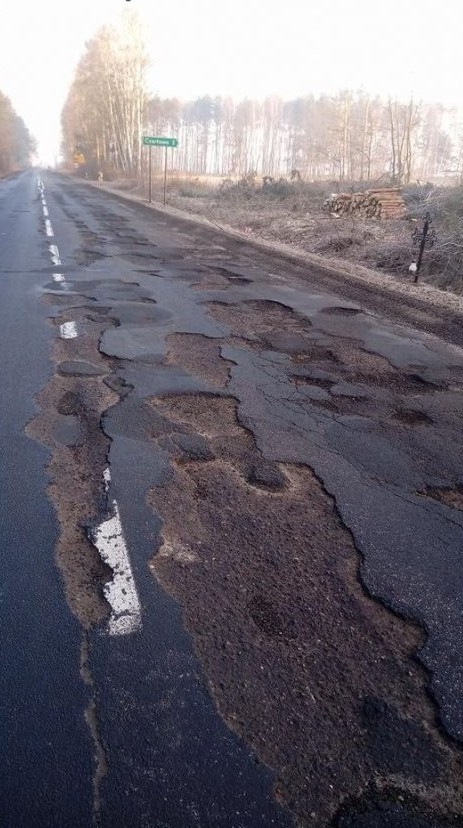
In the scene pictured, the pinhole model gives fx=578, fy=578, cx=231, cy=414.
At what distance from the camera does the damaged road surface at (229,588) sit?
1.73 metres

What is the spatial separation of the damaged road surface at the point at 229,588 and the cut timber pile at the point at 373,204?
13.9 m

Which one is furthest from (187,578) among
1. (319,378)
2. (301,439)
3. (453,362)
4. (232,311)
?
(232,311)

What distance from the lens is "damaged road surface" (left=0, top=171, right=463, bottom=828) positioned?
173 centimetres

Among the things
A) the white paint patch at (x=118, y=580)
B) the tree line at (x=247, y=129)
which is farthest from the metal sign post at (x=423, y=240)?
the white paint patch at (x=118, y=580)

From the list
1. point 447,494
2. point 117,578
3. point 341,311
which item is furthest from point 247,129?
point 117,578

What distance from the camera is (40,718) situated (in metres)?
1.88

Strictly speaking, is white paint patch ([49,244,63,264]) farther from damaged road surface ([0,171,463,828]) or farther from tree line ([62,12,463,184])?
tree line ([62,12,463,184])

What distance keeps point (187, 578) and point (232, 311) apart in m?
5.40

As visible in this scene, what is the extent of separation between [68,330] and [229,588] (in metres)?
4.52

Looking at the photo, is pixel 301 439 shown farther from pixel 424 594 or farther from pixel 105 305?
pixel 105 305

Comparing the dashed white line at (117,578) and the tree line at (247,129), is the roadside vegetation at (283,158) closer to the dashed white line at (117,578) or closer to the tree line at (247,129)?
the tree line at (247,129)

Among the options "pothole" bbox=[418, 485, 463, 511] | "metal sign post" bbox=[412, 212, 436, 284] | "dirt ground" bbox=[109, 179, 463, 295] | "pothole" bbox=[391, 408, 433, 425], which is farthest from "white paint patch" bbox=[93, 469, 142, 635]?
"metal sign post" bbox=[412, 212, 436, 284]

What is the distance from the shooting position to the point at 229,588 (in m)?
2.52

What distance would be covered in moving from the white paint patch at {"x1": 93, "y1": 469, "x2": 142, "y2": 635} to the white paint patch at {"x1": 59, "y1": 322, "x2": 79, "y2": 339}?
136 inches
